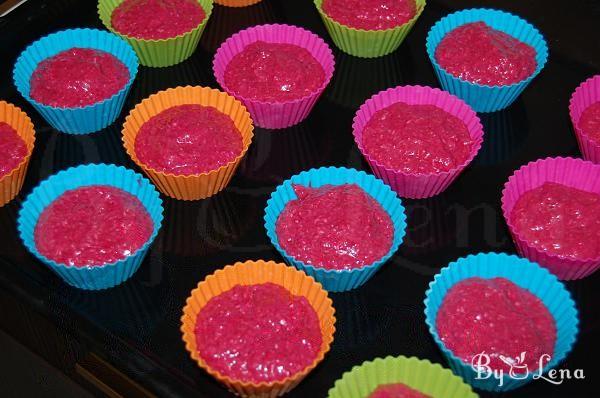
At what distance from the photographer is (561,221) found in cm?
380

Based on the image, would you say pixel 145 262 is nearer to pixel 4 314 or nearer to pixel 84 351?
pixel 84 351

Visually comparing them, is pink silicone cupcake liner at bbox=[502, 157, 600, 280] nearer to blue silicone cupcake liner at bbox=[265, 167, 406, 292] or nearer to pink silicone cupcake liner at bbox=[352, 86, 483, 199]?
pink silicone cupcake liner at bbox=[352, 86, 483, 199]

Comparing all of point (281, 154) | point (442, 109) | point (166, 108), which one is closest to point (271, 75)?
point (281, 154)

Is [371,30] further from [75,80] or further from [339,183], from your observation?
[75,80]

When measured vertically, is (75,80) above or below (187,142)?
above

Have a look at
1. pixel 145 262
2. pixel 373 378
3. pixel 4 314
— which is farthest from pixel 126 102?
pixel 373 378

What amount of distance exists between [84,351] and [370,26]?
2.77 m

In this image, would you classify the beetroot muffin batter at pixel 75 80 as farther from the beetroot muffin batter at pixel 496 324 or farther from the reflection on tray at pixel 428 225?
the beetroot muffin batter at pixel 496 324

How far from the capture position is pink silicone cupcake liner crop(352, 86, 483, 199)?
4035mm

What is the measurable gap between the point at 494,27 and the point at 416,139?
1.42 meters

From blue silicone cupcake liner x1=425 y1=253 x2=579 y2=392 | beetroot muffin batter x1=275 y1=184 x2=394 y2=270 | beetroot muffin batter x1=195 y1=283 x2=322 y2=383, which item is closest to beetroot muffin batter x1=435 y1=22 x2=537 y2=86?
beetroot muffin batter x1=275 y1=184 x2=394 y2=270

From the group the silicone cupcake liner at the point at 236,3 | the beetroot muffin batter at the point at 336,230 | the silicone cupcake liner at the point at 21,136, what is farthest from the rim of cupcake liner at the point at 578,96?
the silicone cupcake liner at the point at 21,136

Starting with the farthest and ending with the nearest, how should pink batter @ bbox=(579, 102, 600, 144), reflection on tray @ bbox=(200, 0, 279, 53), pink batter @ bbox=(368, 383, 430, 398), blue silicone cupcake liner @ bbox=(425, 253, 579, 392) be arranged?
1. reflection on tray @ bbox=(200, 0, 279, 53)
2. pink batter @ bbox=(579, 102, 600, 144)
3. blue silicone cupcake liner @ bbox=(425, 253, 579, 392)
4. pink batter @ bbox=(368, 383, 430, 398)

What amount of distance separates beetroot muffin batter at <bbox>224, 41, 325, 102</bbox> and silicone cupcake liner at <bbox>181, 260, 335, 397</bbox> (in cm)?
125
